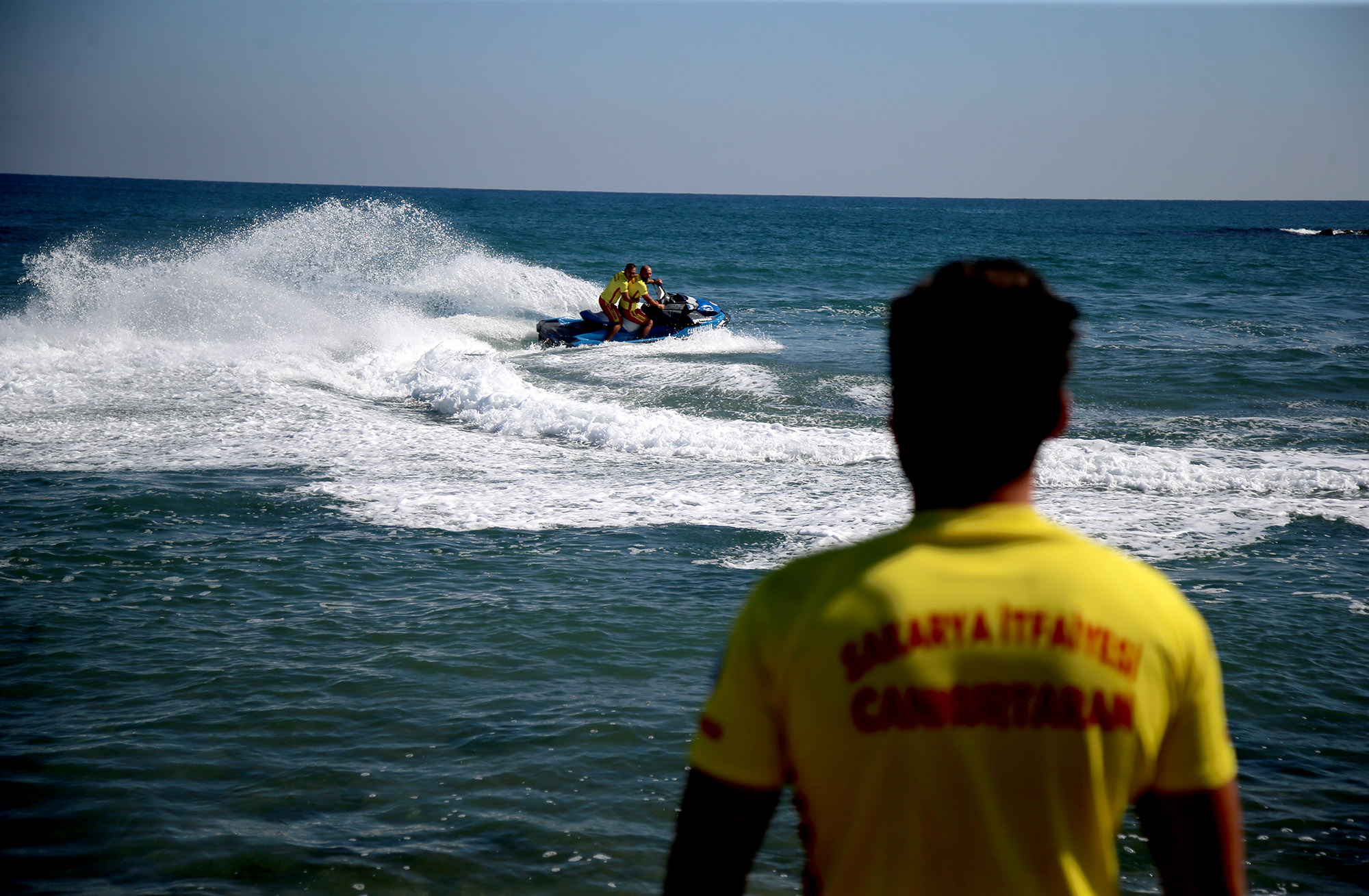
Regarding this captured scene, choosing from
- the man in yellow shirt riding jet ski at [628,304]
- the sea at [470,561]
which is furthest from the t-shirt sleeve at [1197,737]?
the man in yellow shirt riding jet ski at [628,304]

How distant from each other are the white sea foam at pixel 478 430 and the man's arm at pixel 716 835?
580 cm

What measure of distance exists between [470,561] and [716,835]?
19.9 feet

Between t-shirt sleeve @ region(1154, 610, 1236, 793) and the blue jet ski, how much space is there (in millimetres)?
18455

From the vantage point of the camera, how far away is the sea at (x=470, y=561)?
A: 4059 millimetres

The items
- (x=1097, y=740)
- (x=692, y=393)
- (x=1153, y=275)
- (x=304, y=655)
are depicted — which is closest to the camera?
(x=1097, y=740)

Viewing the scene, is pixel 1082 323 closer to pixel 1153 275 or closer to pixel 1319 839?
pixel 1153 275

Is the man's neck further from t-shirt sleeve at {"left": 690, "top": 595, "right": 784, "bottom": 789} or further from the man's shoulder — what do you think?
t-shirt sleeve at {"left": 690, "top": 595, "right": 784, "bottom": 789}

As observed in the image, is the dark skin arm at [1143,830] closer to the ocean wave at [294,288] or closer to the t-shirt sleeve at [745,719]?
the t-shirt sleeve at [745,719]

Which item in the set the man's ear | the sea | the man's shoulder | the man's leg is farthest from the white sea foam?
the man's shoulder

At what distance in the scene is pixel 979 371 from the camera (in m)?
1.29

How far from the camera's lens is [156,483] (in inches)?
351

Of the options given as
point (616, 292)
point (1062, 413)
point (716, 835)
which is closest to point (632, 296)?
point (616, 292)

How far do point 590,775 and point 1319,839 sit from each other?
297 cm

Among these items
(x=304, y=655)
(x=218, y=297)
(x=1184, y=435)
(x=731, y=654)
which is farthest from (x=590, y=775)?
(x=218, y=297)
